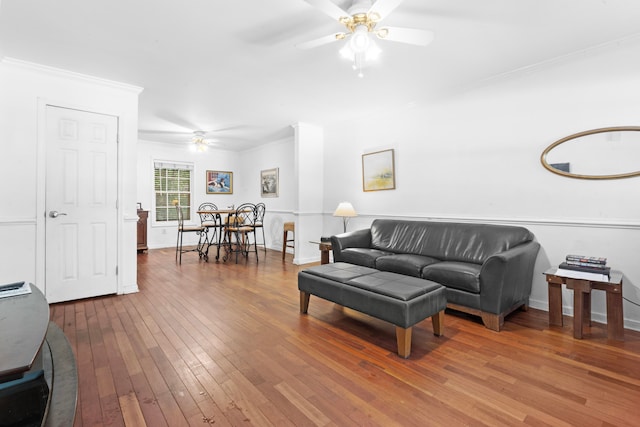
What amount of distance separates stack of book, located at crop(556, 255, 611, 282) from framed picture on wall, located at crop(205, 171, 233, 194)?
286 inches

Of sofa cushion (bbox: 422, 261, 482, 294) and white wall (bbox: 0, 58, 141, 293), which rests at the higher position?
white wall (bbox: 0, 58, 141, 293)

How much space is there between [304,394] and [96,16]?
120 inches

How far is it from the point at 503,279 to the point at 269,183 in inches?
222

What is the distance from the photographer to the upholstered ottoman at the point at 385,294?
2.19 m

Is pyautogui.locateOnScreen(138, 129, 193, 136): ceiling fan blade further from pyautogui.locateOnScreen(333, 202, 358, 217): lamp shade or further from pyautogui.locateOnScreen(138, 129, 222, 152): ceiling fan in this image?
pyautogui.locateOnScreen(333, 202, 358, 217): lamp shade

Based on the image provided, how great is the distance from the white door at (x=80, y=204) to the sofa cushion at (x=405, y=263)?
313 cm

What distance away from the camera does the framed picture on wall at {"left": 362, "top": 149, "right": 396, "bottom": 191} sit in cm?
464

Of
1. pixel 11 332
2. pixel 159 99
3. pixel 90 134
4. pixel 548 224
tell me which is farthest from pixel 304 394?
pixel 159 99

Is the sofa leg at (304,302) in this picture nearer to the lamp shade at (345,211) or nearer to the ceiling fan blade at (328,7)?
the lamp shade at (345,211)

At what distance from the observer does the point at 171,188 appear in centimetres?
743

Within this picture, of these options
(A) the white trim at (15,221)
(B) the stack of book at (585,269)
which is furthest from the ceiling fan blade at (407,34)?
(A) the white trim at (15,221)

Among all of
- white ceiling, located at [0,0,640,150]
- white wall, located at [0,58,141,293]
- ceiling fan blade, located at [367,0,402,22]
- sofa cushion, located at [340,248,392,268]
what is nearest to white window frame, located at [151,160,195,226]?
white ceiling, located at [0,0,640,150]

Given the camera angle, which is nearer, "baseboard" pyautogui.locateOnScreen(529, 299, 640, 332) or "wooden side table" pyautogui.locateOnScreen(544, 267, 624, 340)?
"wooden side table" pyautogui.locateOnScreen(544, 267, 624, 340)

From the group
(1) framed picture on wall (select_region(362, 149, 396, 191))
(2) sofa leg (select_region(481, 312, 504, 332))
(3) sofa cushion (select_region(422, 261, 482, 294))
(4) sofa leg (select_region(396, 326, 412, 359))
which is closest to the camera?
(4) sofa leg (select_region(396, 326, 412, 359))
